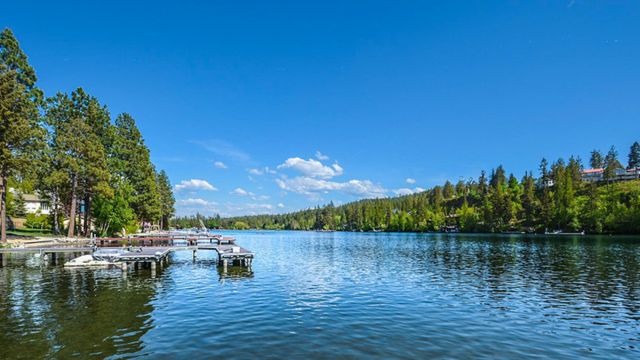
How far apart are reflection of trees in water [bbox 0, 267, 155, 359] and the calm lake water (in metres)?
0.08

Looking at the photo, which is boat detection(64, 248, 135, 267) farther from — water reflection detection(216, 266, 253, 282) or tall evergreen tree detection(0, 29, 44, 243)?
tall evergreen tree detection(0, 29, 44, 243)

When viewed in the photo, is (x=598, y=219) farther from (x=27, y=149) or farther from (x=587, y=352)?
(x=27, y=149)

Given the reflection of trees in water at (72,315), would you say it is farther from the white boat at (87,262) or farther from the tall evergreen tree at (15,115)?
the tall evergreen tree at (15,115)

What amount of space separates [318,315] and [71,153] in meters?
62.8

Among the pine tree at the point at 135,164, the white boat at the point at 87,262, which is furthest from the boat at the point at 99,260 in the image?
the pine tree at the point at 135,164

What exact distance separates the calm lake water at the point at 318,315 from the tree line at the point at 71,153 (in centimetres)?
2149

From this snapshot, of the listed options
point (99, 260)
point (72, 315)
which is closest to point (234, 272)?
point (99, 260)

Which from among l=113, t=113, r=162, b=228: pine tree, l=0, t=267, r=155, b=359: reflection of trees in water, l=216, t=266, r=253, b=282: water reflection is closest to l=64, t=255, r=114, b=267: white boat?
l=0, t=267, r=155, b=359: reflection of trees in water

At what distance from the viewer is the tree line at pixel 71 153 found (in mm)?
48781

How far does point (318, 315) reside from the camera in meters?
21.5

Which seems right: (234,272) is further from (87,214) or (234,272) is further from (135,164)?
(135,164)

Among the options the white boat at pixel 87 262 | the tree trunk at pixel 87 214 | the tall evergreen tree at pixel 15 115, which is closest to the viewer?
the white boat at pixel 87 262

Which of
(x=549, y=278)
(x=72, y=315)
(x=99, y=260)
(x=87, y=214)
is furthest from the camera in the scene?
(x=87, y=214)

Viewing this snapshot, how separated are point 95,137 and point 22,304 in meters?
56.2
